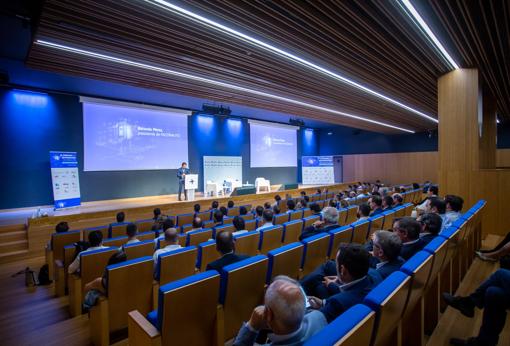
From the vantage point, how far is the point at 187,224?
19.7ft

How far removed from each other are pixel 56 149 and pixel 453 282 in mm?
10600

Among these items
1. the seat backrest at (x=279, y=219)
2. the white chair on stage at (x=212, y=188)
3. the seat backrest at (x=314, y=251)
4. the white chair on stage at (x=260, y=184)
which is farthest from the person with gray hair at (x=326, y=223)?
the white chair on stage at (x=260, y=184)

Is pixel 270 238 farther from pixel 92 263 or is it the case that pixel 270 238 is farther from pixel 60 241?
pixel 60 241

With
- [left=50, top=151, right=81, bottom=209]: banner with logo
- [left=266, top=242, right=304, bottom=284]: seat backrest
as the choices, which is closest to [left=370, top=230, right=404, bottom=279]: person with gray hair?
[left=266, top=242, right=304, bottom=284]: seat backrest

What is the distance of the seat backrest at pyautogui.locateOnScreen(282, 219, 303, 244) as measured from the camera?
13.0 ft

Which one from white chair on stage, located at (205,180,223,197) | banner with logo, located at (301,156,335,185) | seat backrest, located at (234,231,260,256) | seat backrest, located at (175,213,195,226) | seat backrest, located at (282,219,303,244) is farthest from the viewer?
banner with logo, located at (301,156,335,185)

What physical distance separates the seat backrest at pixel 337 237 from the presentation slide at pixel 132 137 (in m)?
8.80

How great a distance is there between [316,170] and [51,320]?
1455cm

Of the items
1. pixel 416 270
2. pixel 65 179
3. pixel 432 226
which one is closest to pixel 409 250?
pixel 432 226

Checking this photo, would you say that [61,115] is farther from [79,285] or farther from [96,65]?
[79,285]

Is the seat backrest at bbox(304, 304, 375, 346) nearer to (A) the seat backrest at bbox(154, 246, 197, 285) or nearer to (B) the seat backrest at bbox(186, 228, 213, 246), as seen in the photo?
(A) the seat backrest at bbox(154, 246, 197, 285)

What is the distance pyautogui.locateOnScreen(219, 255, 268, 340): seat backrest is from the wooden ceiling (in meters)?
3.17

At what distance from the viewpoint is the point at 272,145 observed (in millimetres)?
14812

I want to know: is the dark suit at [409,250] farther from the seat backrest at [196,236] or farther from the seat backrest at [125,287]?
the seat backrest at [196,236]
